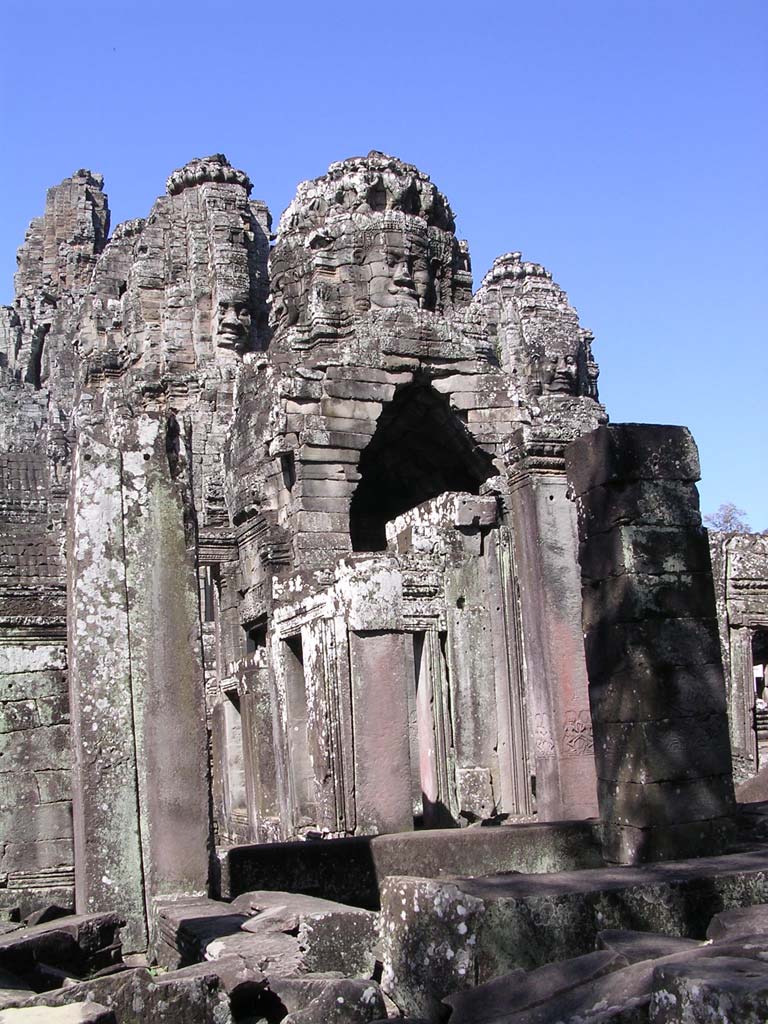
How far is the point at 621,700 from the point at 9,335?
1965 inches

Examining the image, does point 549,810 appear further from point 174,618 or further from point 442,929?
point 442,929

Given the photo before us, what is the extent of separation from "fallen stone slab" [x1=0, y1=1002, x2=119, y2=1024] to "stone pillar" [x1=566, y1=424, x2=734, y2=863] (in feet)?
11.4

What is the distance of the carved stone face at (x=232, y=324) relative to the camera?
29203 millimetres

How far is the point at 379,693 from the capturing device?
10.1m

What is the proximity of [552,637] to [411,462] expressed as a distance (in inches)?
304

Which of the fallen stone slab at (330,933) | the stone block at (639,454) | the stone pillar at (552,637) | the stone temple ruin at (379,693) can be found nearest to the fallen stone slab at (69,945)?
the stone temple ruin at (379,693)

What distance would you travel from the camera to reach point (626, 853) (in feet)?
23.5

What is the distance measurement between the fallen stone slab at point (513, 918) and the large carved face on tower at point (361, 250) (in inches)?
458

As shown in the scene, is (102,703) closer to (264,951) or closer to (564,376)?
(264,951)

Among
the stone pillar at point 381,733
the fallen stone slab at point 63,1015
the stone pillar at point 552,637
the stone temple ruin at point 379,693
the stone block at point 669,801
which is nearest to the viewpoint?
the fallen stone slab at point 63,1015

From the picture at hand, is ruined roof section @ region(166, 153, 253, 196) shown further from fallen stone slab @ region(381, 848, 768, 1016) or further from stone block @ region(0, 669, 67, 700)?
fallen stone slab @ region(381, 848, 768, 1016)

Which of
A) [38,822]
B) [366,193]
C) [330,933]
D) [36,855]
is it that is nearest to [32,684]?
[38,822]

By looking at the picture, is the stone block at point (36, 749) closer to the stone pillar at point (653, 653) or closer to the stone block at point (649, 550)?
the stone pillar at point (653, 653)

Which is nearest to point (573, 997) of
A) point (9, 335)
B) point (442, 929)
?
point (442, 929)
